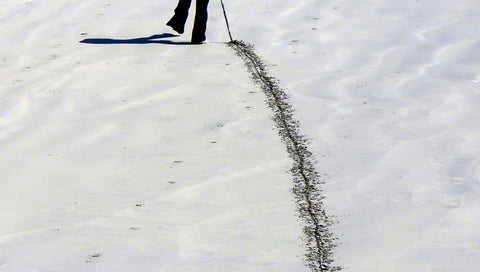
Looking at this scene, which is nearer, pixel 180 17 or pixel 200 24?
pixel 200 24

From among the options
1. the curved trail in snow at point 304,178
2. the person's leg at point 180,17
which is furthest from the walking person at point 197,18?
the curved trail in snow at point 304,178

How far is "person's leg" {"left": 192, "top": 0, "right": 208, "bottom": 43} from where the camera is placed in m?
6.61

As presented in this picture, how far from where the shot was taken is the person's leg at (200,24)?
21.7ft

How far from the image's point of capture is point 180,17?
6.87 m

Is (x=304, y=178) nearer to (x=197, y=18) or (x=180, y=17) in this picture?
(x=197, y=18)

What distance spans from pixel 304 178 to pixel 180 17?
3.06 m

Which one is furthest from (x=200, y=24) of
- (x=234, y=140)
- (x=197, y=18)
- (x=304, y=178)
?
(x=304, y=178)

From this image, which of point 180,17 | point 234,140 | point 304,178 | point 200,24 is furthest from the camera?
point 180,17

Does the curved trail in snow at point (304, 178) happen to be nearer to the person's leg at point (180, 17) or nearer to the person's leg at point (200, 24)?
the person's leg at point (200, 24)

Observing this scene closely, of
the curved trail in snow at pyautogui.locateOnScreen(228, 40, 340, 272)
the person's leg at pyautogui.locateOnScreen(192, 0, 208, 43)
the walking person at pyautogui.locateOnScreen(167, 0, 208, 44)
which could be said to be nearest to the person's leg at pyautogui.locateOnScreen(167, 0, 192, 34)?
the walking person at pyautogui.locateOnScreen(167, 0, 208, 44)

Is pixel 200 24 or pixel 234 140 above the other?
pixel 234 140

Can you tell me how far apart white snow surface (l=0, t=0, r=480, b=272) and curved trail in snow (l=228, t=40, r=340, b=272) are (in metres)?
0.04

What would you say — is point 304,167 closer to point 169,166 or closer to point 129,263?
point 169,166

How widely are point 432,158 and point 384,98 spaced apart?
1.05m
